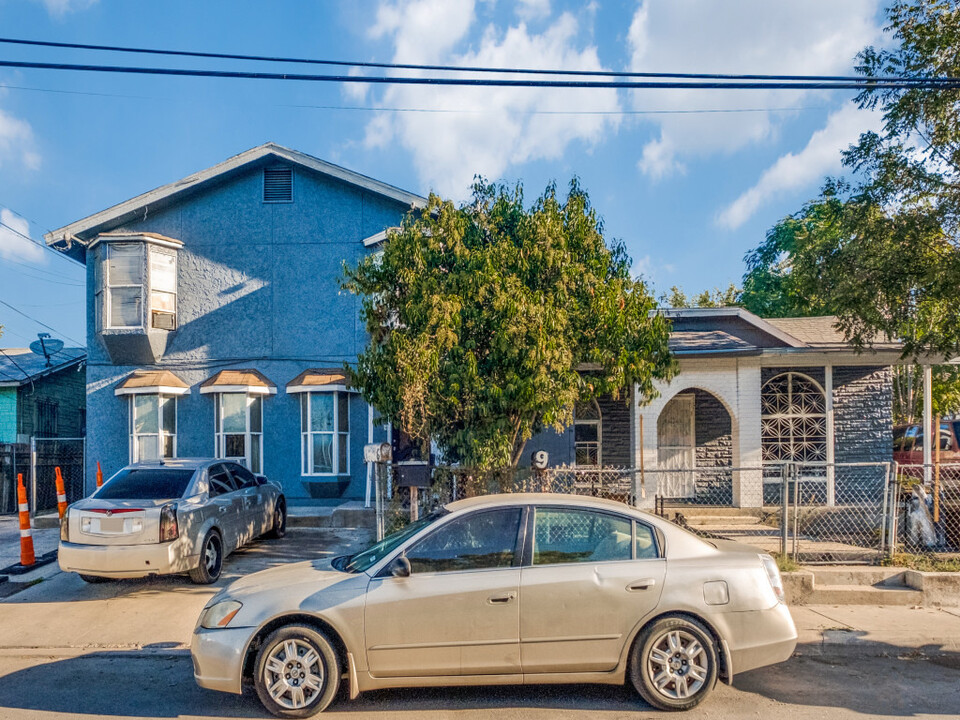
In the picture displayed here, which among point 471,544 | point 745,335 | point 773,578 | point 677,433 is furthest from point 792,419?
point 471,544

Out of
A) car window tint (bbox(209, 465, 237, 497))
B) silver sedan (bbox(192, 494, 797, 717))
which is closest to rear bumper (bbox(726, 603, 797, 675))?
silver sedan (bbox(192, 494, 797, 717))

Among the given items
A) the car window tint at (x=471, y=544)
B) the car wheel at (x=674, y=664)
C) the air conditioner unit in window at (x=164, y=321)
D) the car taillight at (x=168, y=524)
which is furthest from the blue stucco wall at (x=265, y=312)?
the car wheel at (x=674, y=664)

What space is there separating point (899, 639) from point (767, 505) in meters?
6.41

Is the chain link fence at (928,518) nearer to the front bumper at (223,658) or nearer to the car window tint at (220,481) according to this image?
the front bumper at (223,658)

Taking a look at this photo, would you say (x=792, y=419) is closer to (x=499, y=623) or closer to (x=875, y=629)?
(x=875, y=629)

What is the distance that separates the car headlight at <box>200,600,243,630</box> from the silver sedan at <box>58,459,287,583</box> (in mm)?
3323

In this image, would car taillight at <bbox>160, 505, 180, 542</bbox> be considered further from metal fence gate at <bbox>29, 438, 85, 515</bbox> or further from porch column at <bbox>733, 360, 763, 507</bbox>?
metal fence gate at <bbox>29, 438, 85, 515</bbox>

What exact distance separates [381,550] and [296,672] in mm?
1035

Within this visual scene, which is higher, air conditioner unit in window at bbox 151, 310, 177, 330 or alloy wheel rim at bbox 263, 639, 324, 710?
air conditioner unit in window at bbox 151, 310, 177, 330

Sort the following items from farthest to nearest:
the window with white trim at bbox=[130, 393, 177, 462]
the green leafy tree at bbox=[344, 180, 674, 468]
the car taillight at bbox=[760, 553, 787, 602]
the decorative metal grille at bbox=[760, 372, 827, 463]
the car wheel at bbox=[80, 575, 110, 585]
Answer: the window with white trim at bbox=[130, 393, 177, 462], the decorative metal grille at bbox=[760, 372, 827, 463], the car wheel at bbox=[80, 575, 110, 585], the green leafy tree at bbox=[344, 180, 674, 468], the car taillight at bbox=[760, 553, 787, 602]

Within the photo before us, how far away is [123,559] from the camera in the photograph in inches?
324

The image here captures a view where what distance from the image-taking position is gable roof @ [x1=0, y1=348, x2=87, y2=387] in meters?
17.4

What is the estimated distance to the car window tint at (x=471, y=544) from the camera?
5352 mm

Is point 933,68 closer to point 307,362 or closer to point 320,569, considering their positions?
point 320,569
